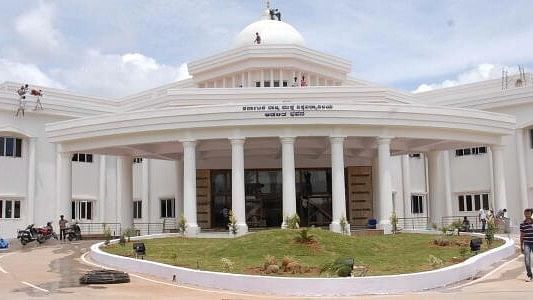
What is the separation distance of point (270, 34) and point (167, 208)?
14666 mm

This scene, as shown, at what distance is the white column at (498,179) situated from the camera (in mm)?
33438

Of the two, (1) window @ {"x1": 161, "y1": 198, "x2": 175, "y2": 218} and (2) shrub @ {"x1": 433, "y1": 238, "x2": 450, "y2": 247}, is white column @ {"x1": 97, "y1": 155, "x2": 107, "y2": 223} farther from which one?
(2) shrub @ {"x1": 433, "y1": 238, "x2": 450, "y2": 247}

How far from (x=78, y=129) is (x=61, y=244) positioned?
6248 millimetres

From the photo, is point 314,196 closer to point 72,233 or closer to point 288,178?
point 288,178

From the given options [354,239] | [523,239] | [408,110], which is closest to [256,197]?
[408,110]

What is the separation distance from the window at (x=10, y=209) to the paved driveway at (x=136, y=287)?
18.1 metres

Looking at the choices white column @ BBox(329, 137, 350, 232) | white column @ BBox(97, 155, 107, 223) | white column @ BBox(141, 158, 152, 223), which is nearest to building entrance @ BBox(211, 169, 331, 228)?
white column @ BBox(141, 158, 152, 223)

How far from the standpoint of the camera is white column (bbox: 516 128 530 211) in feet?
127

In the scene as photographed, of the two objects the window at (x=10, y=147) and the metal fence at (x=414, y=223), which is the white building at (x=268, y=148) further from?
the metal fence at (x=414, y=223)

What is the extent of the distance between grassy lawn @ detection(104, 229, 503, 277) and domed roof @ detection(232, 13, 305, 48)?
79.4ft

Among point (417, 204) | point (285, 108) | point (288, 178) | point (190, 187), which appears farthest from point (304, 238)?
point (417, 204)

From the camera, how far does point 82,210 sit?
1682 inches

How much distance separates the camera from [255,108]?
29.4 meters

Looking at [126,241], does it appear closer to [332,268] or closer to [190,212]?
[190,212]
